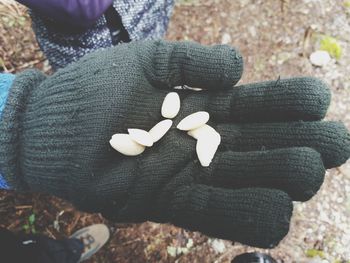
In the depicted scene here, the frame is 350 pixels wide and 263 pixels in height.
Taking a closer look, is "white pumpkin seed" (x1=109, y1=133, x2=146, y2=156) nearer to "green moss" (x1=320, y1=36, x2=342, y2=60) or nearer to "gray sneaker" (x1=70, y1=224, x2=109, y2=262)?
"gray sneaker" (x1=70, y1=224, x2=109, y2=262)

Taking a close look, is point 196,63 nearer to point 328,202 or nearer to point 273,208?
point 273,208

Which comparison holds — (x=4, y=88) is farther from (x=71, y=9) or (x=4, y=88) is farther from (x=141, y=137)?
(x=141, y=137)

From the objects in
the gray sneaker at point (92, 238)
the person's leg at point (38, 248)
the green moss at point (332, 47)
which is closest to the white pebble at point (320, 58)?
the green moss at point (332, 47)

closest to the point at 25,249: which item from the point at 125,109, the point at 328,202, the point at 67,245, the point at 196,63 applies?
the point at 67,245

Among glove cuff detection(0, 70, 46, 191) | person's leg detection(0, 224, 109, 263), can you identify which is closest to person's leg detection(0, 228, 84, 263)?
person's leg detection(0, 224, 109, 263)

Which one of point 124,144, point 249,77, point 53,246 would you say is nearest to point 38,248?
point 53,246

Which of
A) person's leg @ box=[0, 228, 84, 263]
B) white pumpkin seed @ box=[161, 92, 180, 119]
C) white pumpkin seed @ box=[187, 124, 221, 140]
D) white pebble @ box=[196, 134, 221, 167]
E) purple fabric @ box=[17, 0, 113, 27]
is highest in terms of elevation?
purple fabric @ box=[17, 0, 113, 27]
